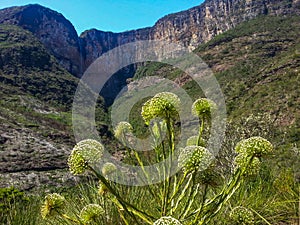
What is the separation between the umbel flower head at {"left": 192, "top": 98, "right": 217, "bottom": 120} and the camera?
8.72ft

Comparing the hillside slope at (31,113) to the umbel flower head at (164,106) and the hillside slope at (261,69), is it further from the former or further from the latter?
the umbel flower head at (164,106)

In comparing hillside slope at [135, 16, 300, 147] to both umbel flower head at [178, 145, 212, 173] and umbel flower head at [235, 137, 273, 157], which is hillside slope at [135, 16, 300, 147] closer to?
umbel flower head at [235, 137, 273, 157]

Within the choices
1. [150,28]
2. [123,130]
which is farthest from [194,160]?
[150,28]

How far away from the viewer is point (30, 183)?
146 feet

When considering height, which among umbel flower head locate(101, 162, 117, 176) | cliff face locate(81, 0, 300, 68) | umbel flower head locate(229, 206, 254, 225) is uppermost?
cliff face locate(81, 0, 300, 68)

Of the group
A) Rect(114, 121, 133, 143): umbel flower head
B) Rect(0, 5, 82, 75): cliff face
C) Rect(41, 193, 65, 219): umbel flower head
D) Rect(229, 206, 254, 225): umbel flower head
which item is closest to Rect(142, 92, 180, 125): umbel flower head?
Rect(114, 121, 133, 143): umbel flower head

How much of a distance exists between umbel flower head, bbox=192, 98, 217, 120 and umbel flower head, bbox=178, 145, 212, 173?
656mm

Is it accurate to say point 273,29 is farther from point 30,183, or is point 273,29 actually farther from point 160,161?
point 160,161

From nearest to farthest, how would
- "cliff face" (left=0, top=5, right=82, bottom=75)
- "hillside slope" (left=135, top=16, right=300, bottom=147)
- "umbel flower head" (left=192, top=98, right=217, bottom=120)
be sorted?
"umbel flower head" (left=192, top=98, right=217, bottom=120), "hillside slope" (left=135, top=16, right=300, bottom=147), "cliff face" (left=0, top=5, right=82, bottom=75)

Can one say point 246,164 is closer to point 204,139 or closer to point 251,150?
point 251,150

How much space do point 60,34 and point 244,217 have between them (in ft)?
551

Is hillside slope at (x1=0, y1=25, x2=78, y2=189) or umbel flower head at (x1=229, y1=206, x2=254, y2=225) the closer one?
umbel flower head at (x1=229, y1=206, x2=254, y2=225)

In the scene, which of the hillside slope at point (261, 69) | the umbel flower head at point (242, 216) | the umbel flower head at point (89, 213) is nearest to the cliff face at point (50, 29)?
the hillside slope at point (261, 69)

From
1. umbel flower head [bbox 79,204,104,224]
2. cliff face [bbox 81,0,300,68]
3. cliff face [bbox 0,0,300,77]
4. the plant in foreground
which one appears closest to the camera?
the plant in foreground
